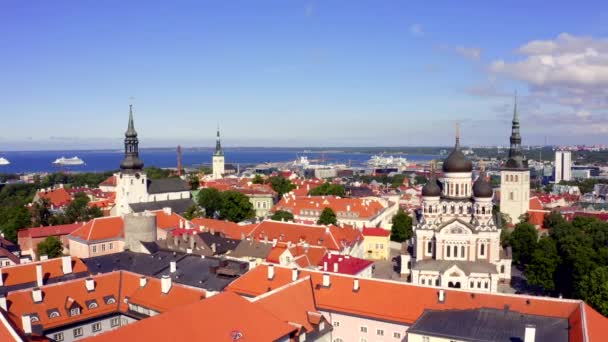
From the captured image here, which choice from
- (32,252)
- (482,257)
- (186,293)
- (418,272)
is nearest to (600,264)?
(482,257)

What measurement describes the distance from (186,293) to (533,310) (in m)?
21.7

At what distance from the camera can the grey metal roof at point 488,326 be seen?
26.7 metres

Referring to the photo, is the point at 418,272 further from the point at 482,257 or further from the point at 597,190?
the point at 597,190

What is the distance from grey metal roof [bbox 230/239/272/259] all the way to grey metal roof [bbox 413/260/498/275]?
15557mm

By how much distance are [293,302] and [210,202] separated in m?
53.7

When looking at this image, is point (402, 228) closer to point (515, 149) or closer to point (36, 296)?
point (515, 149)

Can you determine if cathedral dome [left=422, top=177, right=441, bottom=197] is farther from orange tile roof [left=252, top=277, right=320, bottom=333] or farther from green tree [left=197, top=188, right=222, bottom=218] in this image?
green tree [left=197, top=188, right=222, bottom=218]

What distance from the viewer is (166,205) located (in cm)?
8169

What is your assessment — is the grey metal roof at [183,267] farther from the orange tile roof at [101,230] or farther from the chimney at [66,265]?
the orange tile roof at [101,230]

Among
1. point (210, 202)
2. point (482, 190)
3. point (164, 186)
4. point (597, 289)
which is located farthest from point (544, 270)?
point (164, 186)

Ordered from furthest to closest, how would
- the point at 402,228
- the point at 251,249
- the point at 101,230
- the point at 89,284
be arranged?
the point at 402,228, the point at 101,230, the point at 251,249, the point at 89,284

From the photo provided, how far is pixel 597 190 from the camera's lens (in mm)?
154125

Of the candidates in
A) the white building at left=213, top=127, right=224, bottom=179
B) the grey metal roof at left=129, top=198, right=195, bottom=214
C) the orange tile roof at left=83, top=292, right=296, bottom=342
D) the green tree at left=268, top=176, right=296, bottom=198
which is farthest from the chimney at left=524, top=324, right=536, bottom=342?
the white building at left=213, top=127, right=224, bottom=179

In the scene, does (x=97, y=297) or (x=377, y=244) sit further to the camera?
(x=377, y=244)
